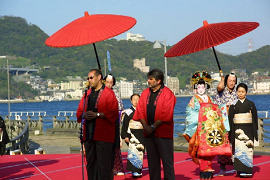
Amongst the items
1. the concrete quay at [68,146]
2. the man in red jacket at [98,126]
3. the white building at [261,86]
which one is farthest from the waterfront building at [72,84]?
the man in red jacket at [98,126]

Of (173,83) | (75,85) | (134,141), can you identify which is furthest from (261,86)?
(134,141)

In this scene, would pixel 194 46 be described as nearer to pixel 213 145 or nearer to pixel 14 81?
pixel 213 145

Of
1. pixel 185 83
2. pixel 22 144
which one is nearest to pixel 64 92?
pixel 185 83

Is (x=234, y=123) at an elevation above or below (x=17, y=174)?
above

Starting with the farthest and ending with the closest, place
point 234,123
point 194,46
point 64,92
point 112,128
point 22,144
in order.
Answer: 1. point 64,92
2. point 22,144
3. point 234,123
4. point 194,46
5. point 112,128

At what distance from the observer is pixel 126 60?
194375 millimetres

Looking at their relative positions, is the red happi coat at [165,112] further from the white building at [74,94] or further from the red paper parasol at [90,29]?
the white building at [74,94]

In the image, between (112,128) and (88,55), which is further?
(88,55)

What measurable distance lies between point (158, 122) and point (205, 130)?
1467mm

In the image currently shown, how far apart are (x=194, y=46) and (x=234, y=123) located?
175 cm

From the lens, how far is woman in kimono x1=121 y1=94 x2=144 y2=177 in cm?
854

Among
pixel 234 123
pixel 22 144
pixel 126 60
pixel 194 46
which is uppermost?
pixel 126 60

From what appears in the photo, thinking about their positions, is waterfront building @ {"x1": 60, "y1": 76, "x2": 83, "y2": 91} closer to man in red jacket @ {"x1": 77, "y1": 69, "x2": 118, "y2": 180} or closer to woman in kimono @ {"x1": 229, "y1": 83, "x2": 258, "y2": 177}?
woman in kimono @ {"x1": 229, "y1": 83, "x2": 258, "y2": 177}

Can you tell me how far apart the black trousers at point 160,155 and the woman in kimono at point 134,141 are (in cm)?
180
